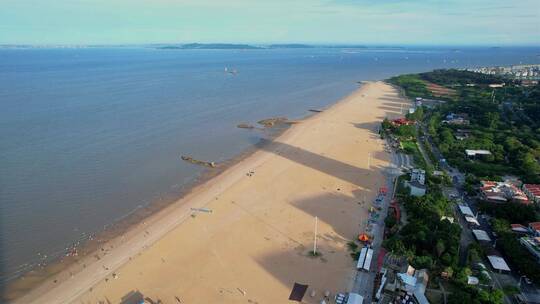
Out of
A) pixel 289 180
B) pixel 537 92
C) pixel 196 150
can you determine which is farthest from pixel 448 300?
pixel 537 92

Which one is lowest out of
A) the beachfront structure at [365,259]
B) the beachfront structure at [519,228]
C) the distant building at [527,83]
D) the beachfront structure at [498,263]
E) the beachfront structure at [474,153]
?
the beachfront structure at [365,259]

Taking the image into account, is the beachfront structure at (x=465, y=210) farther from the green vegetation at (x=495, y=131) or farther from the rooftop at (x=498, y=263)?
the green vegetation at (x=495, y=131)

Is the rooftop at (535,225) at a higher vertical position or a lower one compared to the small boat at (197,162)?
higher

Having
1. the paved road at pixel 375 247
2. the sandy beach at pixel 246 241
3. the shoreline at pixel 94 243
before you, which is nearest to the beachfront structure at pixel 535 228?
the paved road at pixel 375 247

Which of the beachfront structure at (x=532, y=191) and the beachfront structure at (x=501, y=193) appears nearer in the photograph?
the beachfront structure at (x=501, y=193)

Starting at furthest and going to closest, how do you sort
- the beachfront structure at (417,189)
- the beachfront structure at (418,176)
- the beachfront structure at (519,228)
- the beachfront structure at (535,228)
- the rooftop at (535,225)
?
the beachfront structure at (418,176)
the beachfront structure at (417,189)
the beachfront structure at (519,228)
the rooftop at (535,225)
the beachfront structure at (535,228)

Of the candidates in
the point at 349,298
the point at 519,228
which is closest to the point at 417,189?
the point at 519,228

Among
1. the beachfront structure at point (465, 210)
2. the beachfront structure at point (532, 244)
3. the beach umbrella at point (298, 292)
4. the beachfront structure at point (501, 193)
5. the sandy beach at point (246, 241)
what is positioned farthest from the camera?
the beachfront structure at point (501, 193)
